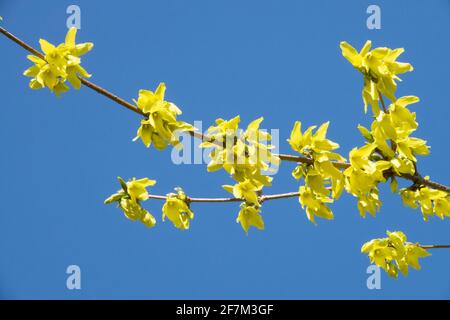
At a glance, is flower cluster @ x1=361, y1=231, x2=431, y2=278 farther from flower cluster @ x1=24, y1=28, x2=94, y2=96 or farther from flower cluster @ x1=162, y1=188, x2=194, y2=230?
flower cluster @ x1=24, y1=28, x2=94, y2=96

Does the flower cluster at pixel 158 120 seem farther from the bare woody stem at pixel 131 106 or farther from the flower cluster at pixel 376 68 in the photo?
the flower cluster at pixel 376 68

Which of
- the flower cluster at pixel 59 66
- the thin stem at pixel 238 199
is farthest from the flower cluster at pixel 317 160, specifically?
the flower cluster at pixel 59 66

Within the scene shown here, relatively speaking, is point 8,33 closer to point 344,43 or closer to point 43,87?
point 43,87

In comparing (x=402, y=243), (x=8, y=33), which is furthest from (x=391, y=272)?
(x=8, y=33)

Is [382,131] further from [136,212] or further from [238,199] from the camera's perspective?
[136,212]

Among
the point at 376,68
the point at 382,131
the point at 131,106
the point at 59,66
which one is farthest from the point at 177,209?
the point at 376,68

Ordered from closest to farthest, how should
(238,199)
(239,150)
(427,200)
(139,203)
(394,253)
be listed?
(239,150), (238,199), (427,200), (139,203), (394,253)

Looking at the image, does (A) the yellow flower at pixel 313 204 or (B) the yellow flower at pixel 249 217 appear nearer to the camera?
(A) the yellow flower at pixel 313 204
